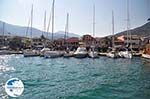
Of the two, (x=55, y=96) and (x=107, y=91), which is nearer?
(x=55, y=96)

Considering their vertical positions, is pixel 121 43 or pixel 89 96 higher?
pixel 121 43

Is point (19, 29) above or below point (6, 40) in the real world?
above

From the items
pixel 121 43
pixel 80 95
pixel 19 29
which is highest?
pixel 19 29

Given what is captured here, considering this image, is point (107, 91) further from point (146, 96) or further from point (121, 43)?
point (121, 43)

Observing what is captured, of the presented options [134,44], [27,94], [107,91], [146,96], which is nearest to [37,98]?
[27,94]

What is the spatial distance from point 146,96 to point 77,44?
22.5 m

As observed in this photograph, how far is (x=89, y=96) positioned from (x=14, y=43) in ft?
76.5

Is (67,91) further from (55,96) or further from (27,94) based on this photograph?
(27,94)

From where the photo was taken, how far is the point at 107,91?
423 centimetres

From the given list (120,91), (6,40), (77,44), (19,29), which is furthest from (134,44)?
(19,29)

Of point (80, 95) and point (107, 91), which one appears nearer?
point (80, 95)

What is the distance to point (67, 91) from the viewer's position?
426cm

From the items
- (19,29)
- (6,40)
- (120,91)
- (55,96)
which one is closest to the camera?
(55,96)

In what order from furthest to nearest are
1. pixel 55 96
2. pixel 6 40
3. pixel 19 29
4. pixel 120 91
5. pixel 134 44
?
pixel 19 29, pixel 6 40, pixel 134 44, pixel 120 91, pixel 55 96
